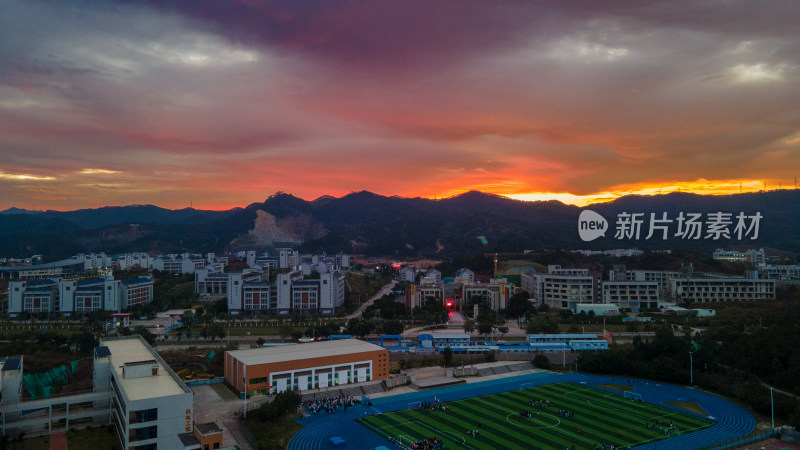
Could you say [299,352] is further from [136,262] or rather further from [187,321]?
[136,262]

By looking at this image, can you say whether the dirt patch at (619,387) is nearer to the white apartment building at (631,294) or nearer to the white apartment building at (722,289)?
the white apartment building at (631,294)

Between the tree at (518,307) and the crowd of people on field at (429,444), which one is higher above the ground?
the tree at (518,307)

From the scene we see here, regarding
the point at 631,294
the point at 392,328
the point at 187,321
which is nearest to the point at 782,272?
the point at 631,294

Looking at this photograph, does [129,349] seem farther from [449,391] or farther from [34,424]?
[449,391]

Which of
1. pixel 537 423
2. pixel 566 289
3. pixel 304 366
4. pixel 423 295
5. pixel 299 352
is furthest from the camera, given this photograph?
pixel 423 295

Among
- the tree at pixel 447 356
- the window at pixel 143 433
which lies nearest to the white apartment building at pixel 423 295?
the tree at pixel 447 356

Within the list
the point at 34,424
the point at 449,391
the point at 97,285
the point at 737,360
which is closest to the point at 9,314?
the point at 97,285
